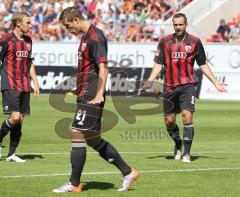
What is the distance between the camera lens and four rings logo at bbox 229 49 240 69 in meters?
30.0

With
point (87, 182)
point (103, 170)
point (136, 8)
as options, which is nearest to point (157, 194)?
point (87, 182)

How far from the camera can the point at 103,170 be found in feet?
35.9

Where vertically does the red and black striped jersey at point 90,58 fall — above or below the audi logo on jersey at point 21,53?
above

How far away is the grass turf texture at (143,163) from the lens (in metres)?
9.33

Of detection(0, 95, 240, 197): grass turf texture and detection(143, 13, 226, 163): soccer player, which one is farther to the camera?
detection(143, 13, 226, 163): soccer player

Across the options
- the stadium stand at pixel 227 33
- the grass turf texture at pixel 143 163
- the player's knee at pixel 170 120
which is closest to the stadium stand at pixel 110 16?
the stadium stand at pixel 227 33

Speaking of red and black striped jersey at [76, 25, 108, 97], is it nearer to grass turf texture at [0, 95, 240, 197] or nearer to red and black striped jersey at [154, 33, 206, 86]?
grass turf texture at [0, 95, 240, 197]

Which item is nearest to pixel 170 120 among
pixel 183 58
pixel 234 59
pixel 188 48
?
pixel 183 58

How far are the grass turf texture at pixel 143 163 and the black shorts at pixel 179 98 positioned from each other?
2.74 ft

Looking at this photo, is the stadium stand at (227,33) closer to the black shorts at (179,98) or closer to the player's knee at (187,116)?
the black shorts at (179,98)

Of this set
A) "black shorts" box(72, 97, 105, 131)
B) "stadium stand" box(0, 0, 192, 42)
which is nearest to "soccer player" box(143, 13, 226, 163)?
"black shorts" box(72, 97, 105, 131)

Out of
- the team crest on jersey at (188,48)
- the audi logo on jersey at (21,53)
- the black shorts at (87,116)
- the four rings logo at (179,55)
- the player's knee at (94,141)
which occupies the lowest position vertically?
the player's knee at (94,141)

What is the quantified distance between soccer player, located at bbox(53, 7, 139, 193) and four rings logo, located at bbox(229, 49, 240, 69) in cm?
2131

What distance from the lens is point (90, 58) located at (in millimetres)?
9055
